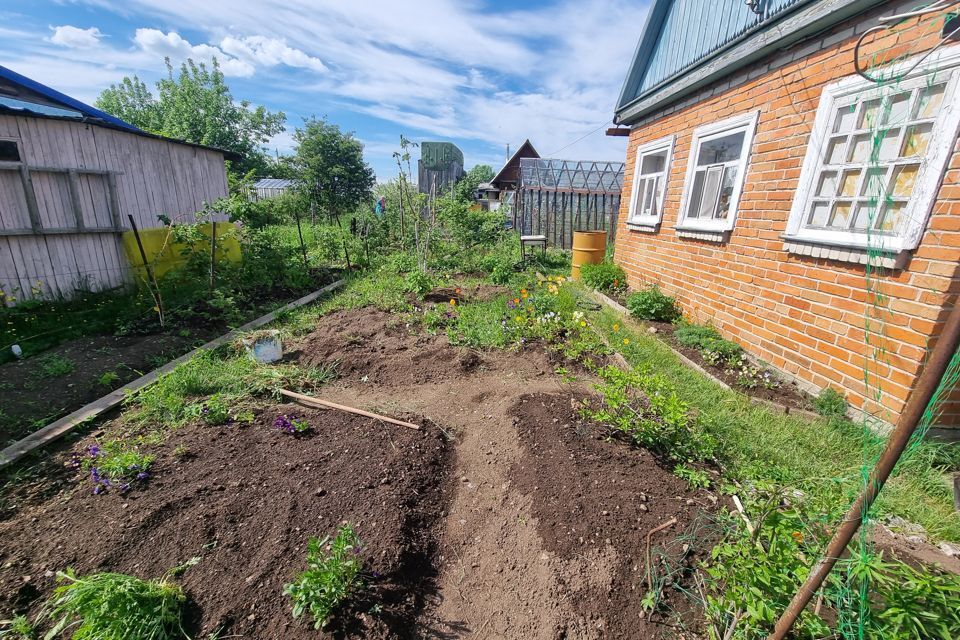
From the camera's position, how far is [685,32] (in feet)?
18.4

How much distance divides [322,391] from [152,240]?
5318 millimetres

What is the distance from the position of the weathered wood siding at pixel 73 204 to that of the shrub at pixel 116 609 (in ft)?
19.1

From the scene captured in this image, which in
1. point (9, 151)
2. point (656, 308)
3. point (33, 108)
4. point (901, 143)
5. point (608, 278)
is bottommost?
point (656, 308)

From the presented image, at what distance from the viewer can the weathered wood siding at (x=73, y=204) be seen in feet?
17.0

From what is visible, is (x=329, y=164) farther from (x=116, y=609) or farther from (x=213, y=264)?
(x=116, y=609)

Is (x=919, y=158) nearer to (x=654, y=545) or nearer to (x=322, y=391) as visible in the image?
(x=654, y=545)

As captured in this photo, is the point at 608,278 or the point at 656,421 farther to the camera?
the point at 608,278

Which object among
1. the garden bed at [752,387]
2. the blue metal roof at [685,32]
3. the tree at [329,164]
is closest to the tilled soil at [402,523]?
the garden bed at [752,387]

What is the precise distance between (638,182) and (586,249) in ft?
5.67

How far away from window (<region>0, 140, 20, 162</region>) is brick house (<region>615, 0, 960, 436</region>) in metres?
8.45

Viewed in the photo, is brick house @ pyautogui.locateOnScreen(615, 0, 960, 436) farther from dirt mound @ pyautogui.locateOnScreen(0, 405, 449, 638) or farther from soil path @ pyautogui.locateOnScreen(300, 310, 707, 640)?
dirt mound @ pyautogui.locateOnScreen(0, 405, 449, 638)

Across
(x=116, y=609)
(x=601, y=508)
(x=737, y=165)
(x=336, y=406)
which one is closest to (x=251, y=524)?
(x=116, y=609)

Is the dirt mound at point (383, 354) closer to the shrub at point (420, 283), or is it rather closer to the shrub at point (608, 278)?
the shrub at point (420, 283)

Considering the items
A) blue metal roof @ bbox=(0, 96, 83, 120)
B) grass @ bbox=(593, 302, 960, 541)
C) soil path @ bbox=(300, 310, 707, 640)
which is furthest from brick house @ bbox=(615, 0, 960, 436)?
blue metal roof @ bbox=(0, 96, 83, 120)
